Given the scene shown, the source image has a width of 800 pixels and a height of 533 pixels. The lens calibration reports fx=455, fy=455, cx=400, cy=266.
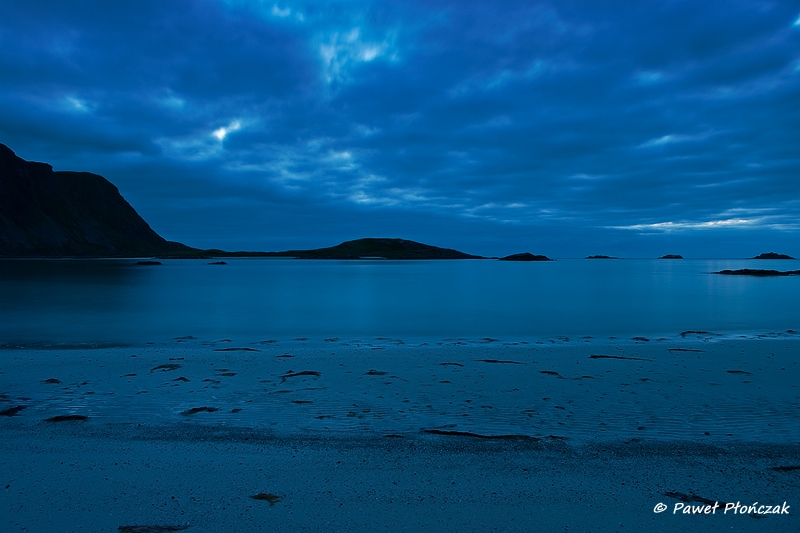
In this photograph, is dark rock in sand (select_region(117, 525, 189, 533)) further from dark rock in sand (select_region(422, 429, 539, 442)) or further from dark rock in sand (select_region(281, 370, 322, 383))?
dark rock in sand (select_region(281, 370, 322, 383))

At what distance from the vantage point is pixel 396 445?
586 cm

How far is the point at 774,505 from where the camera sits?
14.8 ft

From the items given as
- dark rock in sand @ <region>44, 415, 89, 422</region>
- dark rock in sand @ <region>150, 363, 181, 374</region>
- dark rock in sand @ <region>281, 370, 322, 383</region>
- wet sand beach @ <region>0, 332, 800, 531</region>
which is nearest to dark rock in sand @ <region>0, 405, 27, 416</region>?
wet sand beach @ <region>0, 332, 800, 531</region>

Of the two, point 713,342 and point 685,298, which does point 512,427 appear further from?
point 685,298

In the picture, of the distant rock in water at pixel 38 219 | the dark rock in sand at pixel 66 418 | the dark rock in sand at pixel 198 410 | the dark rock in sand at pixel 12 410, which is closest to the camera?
the dark rock in sand at pixel 66 418

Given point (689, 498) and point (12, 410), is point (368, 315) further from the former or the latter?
point (689, 498)

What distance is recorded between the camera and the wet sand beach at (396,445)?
434 cm

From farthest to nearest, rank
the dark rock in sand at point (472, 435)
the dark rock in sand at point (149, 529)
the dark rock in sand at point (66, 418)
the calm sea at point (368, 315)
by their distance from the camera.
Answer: the calm sea at point (368, 315) → the dark rock in sand at point (66, 418) → the dark rock in sand at point (472, 435) → the dark rock in sand at point (149, 529)

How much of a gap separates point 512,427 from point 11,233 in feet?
625

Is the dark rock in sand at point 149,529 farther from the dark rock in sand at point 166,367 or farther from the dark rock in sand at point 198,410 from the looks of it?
the dark rock in sand at point 166,367

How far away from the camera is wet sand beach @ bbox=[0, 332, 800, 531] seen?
14.2 ft

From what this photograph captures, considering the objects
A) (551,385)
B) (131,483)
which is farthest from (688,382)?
(131,483)

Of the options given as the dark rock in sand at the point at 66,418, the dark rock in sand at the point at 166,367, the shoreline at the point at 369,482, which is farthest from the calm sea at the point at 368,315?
the shoreline at the point at 369,482

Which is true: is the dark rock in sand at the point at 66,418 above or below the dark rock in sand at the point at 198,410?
below
